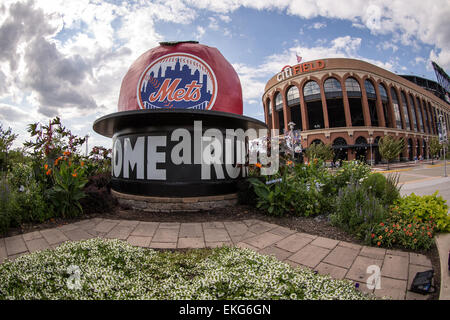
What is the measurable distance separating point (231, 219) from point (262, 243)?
1.58m

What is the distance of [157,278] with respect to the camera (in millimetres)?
2416

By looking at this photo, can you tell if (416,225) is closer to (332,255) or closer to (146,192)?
(332,255)

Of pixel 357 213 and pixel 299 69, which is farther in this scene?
pixel 299 69

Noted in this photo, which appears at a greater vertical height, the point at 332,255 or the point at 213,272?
the point at 213,272

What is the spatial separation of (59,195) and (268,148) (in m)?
5.82

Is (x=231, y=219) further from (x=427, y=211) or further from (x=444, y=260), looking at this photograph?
(x=427, y=211)

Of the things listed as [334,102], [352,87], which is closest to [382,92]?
[352,87]

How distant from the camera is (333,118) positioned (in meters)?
40.7

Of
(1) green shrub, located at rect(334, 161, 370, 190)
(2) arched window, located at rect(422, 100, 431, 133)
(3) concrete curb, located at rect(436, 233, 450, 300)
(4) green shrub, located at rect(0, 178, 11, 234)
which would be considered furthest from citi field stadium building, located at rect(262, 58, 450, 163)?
(4) green shrub, located at rect(0, 178, 11, 234)

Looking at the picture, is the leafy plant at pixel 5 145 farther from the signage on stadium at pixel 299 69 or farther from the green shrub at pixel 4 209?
the signage on stadium at pixel 299 69

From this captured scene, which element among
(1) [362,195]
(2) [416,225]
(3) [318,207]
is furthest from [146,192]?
(2) [416,225]

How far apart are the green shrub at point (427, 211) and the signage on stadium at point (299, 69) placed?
128 ft

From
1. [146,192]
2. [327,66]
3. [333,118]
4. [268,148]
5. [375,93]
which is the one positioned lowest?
[146,192]
